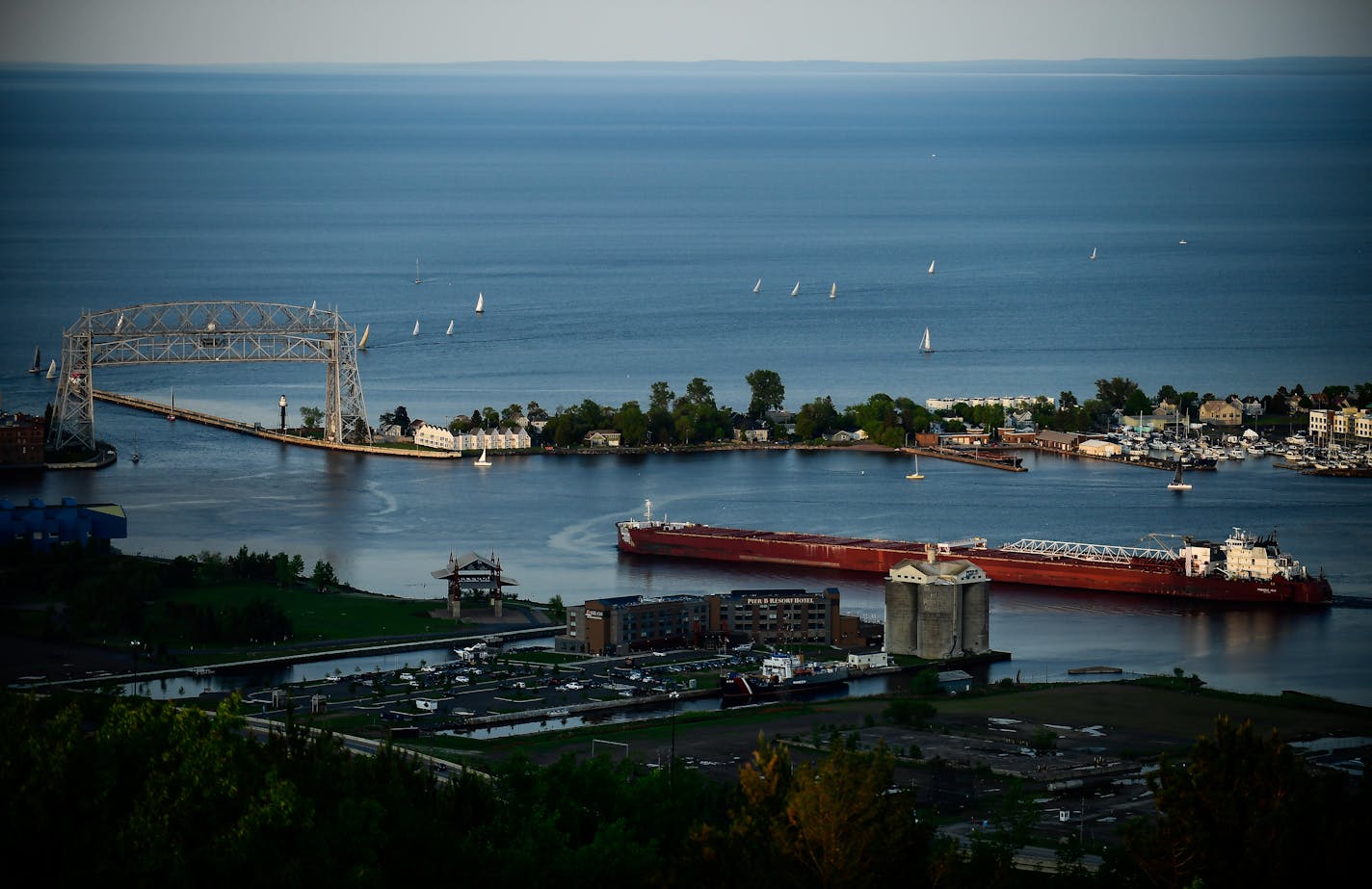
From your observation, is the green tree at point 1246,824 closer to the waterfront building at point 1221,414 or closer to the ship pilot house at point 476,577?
the ship pilot house at point 476,577

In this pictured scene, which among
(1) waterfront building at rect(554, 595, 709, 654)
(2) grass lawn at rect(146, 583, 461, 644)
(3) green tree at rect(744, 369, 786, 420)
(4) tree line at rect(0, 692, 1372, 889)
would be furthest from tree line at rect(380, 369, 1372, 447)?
(4) tree line at rect(0, 692, 1372, 889)

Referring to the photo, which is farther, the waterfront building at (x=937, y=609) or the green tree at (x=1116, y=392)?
the green tree at (x=1116, y=392)

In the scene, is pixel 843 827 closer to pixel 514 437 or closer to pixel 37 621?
pixel 37 621

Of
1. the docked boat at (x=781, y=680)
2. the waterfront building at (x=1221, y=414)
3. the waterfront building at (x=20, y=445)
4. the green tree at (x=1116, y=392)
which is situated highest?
the green tree at (x=1116, y=392)

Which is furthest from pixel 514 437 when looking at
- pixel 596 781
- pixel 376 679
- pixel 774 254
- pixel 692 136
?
pixel 692 136

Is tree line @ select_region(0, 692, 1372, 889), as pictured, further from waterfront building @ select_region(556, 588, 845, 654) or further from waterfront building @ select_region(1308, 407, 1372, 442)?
waterfront building @ select_region(1308, 407, 1372, 442)

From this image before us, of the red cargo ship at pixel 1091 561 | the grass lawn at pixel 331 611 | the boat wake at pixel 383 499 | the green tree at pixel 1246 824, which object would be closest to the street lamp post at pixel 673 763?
the green tree at pixel 1246 824
